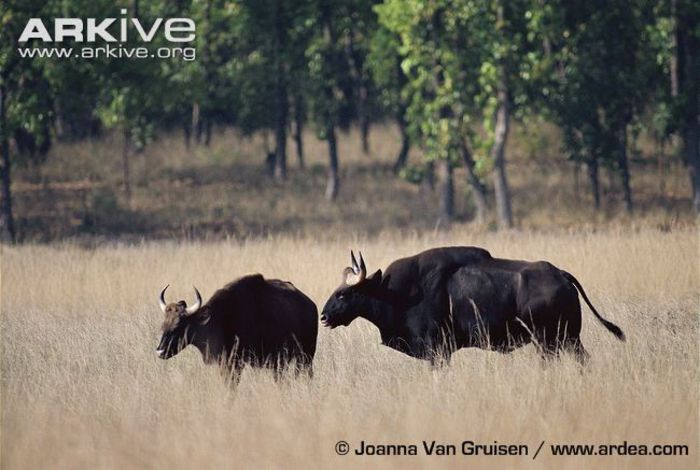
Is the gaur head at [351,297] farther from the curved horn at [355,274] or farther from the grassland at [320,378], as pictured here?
the grassland at [320,378]

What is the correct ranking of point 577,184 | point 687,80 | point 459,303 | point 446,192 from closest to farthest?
point 459,303 → point 687,80 → point 446,192 → point 577,184

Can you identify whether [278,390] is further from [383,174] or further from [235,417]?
[383,174]

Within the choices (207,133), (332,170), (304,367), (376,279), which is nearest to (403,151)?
(332,170)

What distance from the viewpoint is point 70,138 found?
4809 cm

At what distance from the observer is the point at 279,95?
42594 mm

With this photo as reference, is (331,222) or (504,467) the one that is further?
(331,222)

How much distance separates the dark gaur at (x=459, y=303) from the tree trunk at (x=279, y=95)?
29.3 meters

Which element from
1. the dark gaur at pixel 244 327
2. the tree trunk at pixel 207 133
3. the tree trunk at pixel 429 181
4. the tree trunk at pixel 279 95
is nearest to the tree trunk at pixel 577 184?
the tree trunk at pixel 429 181

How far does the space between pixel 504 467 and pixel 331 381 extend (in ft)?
8.87

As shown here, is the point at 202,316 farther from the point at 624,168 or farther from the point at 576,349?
the point at 624,168

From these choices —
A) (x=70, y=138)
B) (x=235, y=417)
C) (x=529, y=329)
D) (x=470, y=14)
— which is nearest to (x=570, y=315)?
(x=529, y=329)

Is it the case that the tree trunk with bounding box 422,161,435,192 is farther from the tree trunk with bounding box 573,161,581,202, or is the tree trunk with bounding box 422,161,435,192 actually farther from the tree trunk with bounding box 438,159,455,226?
the tree trunk with bounding box 573,161,581,202

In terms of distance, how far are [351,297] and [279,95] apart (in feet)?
99.9

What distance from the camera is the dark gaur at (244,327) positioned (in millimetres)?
11602
